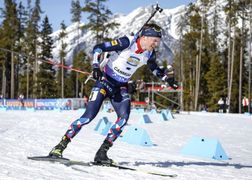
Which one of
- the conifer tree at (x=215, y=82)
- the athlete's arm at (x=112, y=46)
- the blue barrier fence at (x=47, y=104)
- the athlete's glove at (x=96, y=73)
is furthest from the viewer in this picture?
the conifer tree at (x=215, y=82)

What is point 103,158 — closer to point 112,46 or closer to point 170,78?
point 112,46

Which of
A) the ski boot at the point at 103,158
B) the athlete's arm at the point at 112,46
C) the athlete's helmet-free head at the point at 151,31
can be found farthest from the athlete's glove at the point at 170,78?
the ski boot at the point at 103,158

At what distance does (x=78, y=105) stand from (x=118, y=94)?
32978 millimetres

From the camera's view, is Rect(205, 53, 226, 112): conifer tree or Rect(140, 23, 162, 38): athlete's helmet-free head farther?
Rect(205, 53, 226, 112): conifer tree

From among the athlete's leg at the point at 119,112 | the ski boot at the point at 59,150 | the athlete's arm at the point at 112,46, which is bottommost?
the ski boot at the point at 59,150

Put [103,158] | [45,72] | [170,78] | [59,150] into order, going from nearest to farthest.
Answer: [59,150]
[103,158]
[170,78]
[45,72]

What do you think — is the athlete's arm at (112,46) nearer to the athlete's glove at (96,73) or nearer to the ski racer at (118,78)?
the ski racer at (118,78)

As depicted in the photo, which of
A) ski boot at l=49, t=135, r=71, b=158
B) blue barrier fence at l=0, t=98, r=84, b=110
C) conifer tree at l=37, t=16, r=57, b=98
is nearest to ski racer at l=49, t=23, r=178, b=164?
ski boot at l=49, t=135, r=71, b=158

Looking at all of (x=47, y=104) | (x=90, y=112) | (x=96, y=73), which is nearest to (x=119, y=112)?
(x=90, y=112)

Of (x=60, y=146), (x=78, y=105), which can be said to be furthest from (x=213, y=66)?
(x=60, y=146)

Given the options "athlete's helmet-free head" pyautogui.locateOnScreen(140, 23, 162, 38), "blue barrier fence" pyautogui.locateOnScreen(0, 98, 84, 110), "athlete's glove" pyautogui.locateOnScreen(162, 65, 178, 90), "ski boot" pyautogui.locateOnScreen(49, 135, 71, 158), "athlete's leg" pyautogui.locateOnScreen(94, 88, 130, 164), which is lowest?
"blue barrier fence" pyautogui.locateOnScreen(0, 98, 84, 110)

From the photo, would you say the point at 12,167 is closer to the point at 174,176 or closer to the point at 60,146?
the point at 60,146

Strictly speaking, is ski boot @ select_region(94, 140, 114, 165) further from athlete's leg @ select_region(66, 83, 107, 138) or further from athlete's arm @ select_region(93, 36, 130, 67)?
athlete's arm @ select_region(93, 36, 130, 67)

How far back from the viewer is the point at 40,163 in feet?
17.2
